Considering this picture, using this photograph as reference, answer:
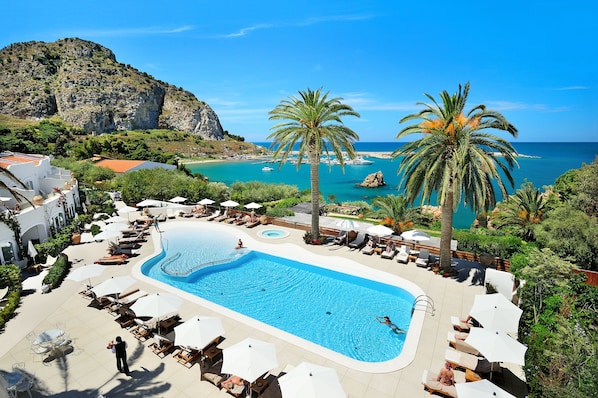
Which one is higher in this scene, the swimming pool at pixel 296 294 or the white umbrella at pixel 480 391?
the white umbrella at pixel 480 391

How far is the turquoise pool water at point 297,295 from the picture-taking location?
37.8 feet

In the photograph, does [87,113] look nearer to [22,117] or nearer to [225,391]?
[22,117]

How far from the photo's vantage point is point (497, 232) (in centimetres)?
2088

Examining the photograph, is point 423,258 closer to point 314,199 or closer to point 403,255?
point 403,255

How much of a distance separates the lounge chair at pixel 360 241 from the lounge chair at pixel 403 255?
2.52 meters

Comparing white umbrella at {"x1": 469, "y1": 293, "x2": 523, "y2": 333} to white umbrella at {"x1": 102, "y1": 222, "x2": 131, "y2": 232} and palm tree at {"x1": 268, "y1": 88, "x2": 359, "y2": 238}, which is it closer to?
palm tree at {"x1": 268, "y1": 88, "x2": 359, "y2": 238}

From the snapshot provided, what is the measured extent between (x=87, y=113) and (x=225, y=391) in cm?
13805

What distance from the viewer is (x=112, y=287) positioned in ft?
39.9

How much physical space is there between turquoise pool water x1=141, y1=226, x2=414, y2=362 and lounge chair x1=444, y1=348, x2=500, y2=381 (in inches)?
70.7

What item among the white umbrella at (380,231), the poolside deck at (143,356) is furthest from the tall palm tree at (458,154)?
the poolside deck at (143,356)

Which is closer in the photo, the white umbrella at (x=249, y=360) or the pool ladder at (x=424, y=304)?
the white umbrella at (x=249, y=360)

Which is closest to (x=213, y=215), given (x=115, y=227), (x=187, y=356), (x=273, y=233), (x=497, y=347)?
(x=273, y=233)

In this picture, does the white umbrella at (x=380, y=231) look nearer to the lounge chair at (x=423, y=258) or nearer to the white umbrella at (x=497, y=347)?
the lounge chair at (x=423, y=258)

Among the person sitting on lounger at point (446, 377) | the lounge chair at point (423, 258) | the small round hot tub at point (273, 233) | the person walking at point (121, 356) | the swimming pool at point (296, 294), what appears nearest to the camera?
the person sitting on lounger at point (446, 377)
